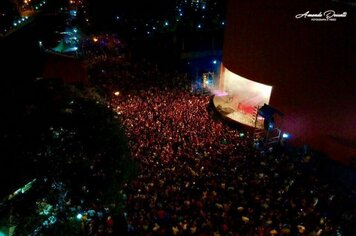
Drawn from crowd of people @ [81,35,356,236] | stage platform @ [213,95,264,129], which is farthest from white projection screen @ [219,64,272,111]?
crowd of people @ [81,35,356,236]

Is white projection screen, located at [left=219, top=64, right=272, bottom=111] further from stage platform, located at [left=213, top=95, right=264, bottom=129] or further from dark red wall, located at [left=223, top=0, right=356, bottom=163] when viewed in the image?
dark red wall, located at [left=223, top=0, right=356, bottom=163]

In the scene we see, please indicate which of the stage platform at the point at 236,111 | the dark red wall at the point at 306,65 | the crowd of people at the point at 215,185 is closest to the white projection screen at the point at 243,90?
the stage platform at the point at 236,111

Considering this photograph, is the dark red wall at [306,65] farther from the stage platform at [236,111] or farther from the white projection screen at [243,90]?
the white projection screen at [243,90]

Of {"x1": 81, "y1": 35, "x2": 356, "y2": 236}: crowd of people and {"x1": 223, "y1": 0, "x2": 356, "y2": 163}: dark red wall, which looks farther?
{"x1": 223, "y1": 0, "x2": 356, "y2": 163}: dark red wall

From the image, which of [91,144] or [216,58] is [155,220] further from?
[216,58]

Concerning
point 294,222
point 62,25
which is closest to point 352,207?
point 294,222

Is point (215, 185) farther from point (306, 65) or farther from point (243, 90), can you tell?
point (243, 90)

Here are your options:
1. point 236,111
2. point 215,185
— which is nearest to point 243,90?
point 236,111
